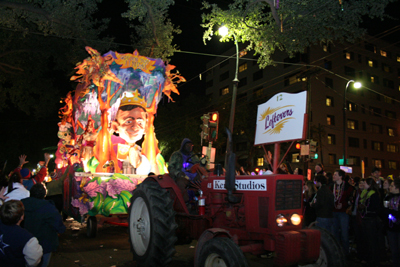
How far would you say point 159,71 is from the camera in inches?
448

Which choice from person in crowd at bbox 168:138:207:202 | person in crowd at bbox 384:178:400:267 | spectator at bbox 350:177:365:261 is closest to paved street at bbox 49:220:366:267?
spectator at bbox 350:177:365:261

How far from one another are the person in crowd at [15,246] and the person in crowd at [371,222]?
6.26 metres

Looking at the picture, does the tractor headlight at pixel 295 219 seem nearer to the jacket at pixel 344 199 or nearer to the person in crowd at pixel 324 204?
the person in crowd at pixel 324 204

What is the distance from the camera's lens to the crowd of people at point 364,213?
18.4ft

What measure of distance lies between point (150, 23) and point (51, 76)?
31.0 feet

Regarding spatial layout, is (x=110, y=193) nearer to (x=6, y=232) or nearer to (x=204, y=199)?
(x=204, y=199)

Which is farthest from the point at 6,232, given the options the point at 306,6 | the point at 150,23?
the point at 150,23

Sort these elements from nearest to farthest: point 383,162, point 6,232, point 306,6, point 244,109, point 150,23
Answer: point 6,232 → point 306,6 → point 150,23 → point 244,109 → point 383,162

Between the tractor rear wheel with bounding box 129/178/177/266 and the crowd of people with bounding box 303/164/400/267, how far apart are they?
284 centimetres

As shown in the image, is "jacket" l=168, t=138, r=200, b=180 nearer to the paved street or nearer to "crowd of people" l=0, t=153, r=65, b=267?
the paved street

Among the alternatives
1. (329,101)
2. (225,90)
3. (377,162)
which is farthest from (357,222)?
(225,90)

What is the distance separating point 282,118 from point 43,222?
395 centimetres

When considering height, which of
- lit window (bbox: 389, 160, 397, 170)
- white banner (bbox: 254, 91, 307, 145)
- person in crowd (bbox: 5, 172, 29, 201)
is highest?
lit window (bbox: 389, 160, 397, 170)

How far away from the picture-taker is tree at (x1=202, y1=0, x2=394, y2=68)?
10.8 metres
